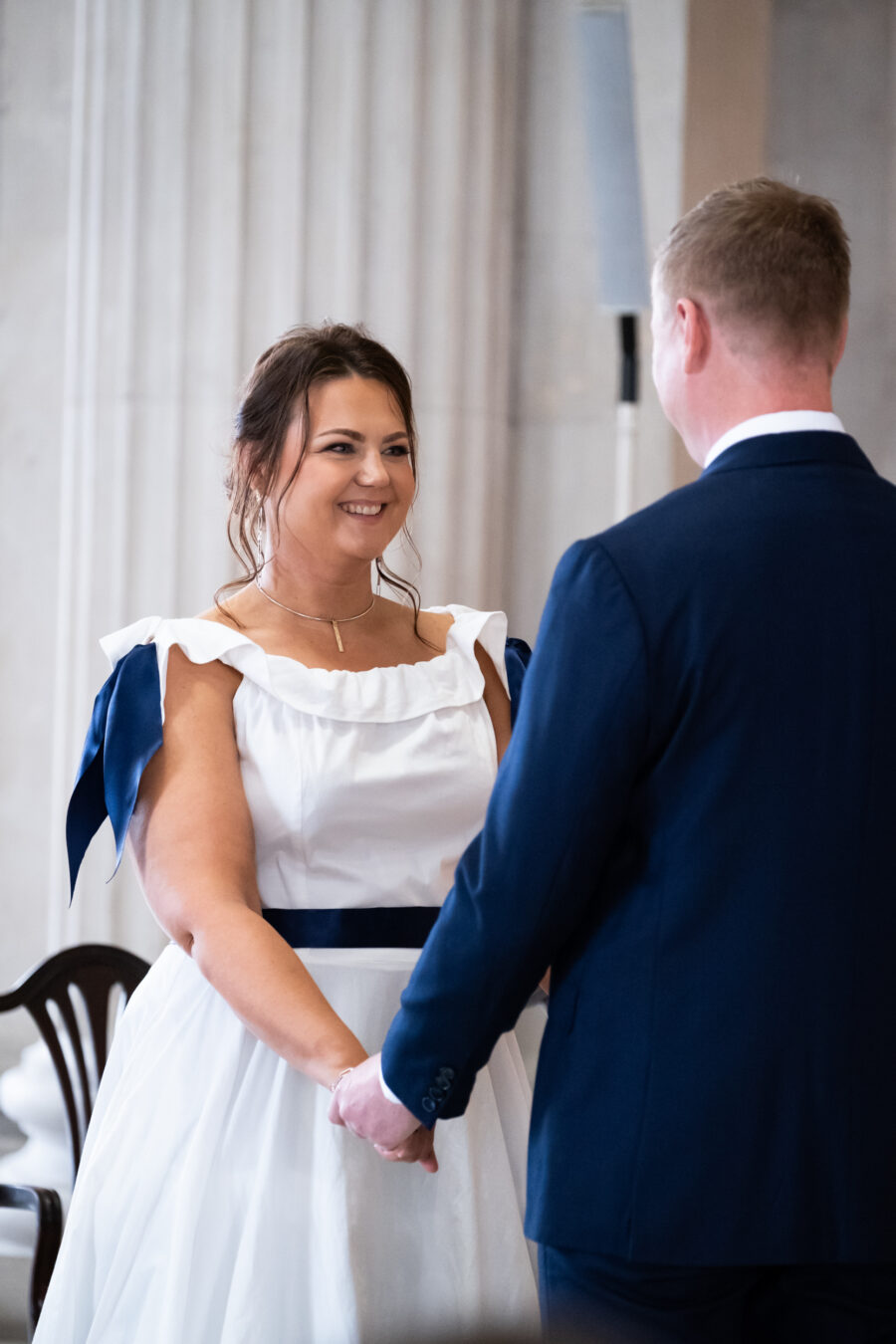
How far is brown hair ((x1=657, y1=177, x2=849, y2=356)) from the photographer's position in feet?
4.63

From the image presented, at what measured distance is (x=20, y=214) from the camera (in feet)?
14.7

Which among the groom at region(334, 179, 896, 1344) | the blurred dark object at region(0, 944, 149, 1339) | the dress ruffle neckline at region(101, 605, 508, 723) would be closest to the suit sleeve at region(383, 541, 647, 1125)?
the groom at region(334, 179, 896, 1344)

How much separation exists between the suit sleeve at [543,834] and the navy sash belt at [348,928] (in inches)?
20.4

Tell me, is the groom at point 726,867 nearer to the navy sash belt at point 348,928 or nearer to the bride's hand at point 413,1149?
the bride's hand at point 413,1149

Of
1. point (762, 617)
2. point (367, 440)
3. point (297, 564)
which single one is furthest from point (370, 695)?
point (762, 617)

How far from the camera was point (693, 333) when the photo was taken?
4.70ft

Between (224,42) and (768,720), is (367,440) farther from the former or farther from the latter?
(224,42)

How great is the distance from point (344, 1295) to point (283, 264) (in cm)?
256

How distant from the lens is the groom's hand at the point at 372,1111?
1.56 m

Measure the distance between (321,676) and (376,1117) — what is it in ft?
2.33

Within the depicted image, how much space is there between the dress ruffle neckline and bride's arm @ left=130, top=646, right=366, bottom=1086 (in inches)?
1.3

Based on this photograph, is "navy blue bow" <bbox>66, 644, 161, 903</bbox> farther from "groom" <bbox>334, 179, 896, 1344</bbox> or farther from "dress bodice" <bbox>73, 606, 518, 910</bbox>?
"groom" <bbox>334, 179, 896, 1344</bbox>

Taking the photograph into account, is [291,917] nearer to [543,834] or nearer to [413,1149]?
[413,1149]

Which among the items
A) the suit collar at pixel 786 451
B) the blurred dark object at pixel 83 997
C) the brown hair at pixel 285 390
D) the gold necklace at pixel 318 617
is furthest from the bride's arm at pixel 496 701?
the blurred dark object at pixel 83 997
